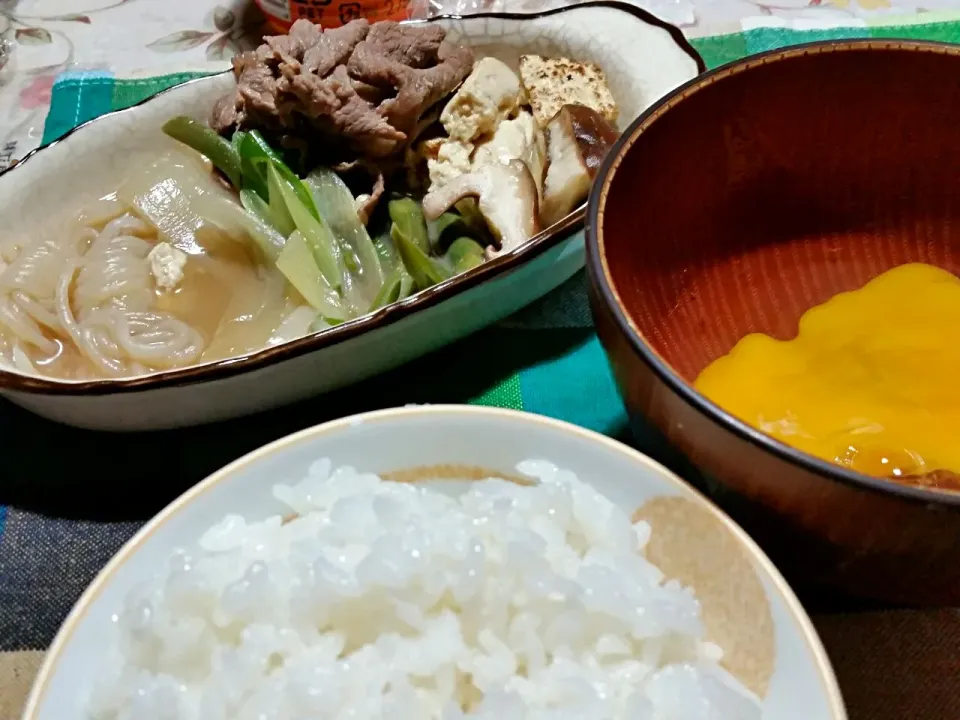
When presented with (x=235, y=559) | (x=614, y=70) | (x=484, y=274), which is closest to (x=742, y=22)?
(x=614, y=70)

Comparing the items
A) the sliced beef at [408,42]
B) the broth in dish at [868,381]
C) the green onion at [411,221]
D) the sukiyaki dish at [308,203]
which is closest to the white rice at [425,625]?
the broth in dish at [868,381]

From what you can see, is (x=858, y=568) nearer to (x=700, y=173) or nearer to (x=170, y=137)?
(x=700, y=173)

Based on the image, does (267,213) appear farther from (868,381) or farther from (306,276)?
(868,381)

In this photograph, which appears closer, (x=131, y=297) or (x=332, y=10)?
(x=131, y=297)

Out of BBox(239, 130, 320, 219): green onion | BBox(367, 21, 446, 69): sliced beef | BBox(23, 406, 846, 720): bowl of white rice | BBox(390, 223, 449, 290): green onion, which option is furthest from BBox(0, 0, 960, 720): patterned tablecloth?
BBox(367, 21, 446, 69): sliced beef

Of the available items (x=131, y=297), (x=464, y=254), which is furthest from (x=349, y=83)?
(x=131, y=297)

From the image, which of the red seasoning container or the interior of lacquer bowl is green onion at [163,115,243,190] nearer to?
the red seasoning container
